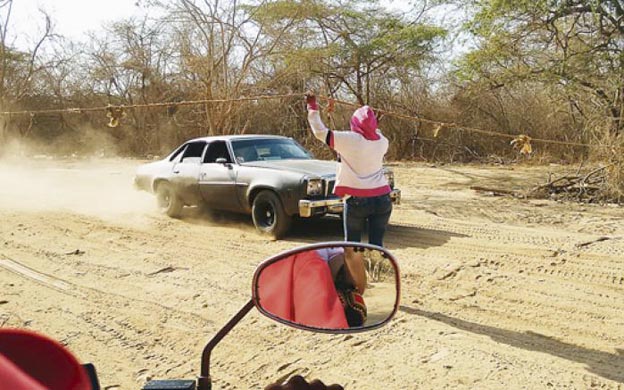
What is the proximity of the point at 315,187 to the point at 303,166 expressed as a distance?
2.52 feet

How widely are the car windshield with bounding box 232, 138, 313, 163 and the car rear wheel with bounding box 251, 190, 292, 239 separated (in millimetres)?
929

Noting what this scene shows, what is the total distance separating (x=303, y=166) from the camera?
351 inches

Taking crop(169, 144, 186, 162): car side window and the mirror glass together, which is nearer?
the mirror glass

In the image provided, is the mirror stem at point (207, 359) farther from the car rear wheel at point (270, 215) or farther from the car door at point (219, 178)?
the car door at point (219, 178)

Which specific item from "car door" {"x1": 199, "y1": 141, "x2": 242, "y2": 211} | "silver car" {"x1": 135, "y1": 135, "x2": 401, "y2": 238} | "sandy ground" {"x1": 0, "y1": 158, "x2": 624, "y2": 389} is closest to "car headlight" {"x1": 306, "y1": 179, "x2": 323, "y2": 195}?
"silver car" {"x1": 135, "y1": 135, "x2": 401, "y2": 238}

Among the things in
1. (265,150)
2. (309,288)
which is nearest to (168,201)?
(265,150)

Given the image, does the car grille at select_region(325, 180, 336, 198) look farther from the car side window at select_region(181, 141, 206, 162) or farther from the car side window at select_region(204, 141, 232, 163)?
the car side window at select_region(181, 141, 206, 162)

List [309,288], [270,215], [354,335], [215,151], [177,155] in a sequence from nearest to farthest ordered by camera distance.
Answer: [309,288] → [354,335] → [270,215] → [215,151] → [177,155]

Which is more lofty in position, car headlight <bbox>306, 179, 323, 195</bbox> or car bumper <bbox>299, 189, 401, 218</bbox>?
car headlight <bbox>306, 179, 323, 195</bbox>

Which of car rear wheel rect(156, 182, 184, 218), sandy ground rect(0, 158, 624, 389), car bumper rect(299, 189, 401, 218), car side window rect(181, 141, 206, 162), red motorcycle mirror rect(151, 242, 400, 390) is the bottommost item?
sandy ground rect(0, 158, 624, 389)

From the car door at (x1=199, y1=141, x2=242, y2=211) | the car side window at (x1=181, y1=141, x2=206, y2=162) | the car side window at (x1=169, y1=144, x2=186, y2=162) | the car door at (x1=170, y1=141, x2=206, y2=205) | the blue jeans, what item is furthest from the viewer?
the car side window at (x1=169, y1=144, x2=186, y2=162)

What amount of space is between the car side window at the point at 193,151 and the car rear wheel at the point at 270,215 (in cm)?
189

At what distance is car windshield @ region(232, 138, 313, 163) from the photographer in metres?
9.57

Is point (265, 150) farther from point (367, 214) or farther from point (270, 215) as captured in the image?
point (367, 214)
